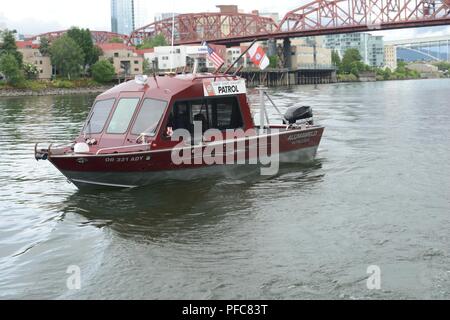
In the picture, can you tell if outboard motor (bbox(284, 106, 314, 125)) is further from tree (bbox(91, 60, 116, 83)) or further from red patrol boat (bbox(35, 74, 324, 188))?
tree (bbox(91, 60, 116, 83))

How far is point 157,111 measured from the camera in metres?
14.4

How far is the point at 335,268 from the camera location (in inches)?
353

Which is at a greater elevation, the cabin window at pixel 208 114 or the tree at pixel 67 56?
the tree at pixel 67 56

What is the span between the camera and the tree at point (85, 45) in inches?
4889

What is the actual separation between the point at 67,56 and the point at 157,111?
107m

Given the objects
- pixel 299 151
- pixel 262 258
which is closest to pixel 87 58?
pixel 299 151

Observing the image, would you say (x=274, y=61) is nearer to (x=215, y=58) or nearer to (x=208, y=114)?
(x=215, y=58)

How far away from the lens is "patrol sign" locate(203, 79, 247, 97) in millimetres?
15508

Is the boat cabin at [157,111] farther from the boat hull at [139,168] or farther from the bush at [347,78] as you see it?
the bush at [347,78]
